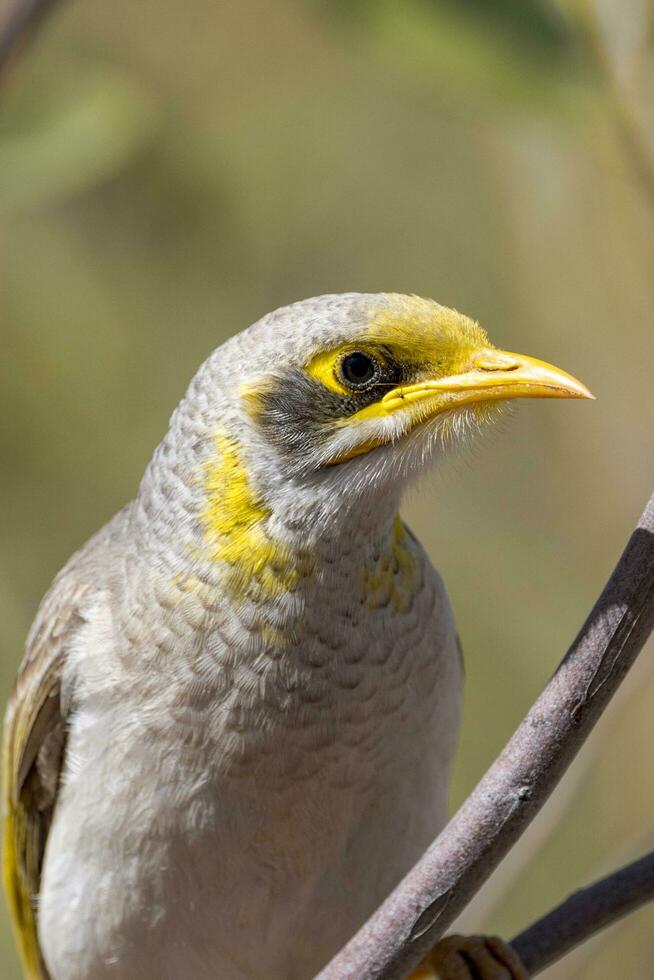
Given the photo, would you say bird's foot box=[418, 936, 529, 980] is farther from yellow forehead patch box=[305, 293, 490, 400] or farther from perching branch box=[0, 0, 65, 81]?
perching branch box=[0, 0, 65, 81]

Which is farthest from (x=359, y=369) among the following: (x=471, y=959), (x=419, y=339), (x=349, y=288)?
(x=349, y=288)

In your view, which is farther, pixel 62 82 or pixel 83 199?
pixel 83 199

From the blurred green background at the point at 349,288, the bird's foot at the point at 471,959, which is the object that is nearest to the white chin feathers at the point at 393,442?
the bird's foot at the point at 471,959

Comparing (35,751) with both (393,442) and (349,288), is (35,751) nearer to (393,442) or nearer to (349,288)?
(393,442)

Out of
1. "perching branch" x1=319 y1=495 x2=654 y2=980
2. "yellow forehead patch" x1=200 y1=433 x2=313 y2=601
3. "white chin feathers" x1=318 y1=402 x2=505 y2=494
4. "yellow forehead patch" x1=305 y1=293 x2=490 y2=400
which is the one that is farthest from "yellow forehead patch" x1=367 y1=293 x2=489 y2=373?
"perching branch" x1=319 y1=495 x2=654 y2=980

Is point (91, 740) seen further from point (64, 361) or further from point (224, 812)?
point (64, 361)

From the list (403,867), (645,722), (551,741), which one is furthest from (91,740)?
(645,722)

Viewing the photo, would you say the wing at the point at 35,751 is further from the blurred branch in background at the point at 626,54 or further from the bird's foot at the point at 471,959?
the blurred branch in background at the point at 626,54
